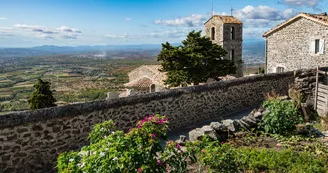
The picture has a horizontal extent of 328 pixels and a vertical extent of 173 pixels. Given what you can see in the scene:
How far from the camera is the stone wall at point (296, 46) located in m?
19.2

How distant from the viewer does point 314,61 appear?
1973cm

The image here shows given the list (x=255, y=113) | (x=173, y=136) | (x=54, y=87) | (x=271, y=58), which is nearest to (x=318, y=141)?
(x=255, y=113)

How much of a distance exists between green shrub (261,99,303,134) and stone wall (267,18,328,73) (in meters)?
12.9

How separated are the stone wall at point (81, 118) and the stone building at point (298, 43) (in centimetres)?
1038

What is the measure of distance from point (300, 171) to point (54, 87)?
68767 mm

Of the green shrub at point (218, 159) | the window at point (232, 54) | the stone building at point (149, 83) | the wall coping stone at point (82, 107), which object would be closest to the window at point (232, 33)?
the window at point (232, 54)

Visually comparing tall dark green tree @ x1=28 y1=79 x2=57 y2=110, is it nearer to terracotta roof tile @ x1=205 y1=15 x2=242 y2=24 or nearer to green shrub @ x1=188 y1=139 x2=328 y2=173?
green shrub @ x1=188 y1=139 x2=328 y2=173

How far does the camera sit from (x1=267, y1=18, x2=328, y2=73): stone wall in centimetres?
1920

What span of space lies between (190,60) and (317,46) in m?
8.65

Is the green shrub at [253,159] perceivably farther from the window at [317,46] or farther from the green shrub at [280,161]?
the window at [317,46]

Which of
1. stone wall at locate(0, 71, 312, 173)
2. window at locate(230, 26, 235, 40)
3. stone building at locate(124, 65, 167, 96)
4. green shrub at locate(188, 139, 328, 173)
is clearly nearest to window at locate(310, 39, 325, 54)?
stone wall at locate(0, 71, 312, 173)

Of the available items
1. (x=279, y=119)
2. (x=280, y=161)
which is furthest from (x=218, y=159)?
(x=279, y=119)

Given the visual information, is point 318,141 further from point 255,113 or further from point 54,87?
point 54,87

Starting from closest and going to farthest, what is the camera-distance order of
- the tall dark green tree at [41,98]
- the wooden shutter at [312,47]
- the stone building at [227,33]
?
the tall dark green tree at [41,98]
the wooden shutter at [312,47]
the stone building at [227,33]
